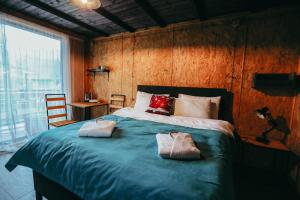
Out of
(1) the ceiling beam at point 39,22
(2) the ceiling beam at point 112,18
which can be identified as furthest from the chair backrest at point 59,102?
(2) the ceiling beam at point 112,18

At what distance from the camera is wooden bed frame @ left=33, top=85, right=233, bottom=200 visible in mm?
1287

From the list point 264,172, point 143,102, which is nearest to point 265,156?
point 264,172

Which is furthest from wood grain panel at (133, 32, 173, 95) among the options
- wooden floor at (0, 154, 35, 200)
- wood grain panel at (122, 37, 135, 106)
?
wooden floor at (0, 154, 35, 200)

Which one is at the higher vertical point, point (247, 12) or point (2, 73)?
point (247, 12)

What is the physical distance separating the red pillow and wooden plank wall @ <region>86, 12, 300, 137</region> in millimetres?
533

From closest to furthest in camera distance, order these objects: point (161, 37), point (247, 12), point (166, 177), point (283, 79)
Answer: point (166, 177) < point (283, 79) < point (247, 12) < point (161, 37)

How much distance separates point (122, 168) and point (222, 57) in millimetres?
2424

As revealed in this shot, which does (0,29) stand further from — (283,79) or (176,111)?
(283,79)

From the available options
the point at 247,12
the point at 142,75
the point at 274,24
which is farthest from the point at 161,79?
the point at 274,24

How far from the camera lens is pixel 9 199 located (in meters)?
1.57

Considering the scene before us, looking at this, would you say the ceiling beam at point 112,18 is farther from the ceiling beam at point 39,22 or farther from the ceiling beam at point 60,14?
the ceiling beam at point 39,22

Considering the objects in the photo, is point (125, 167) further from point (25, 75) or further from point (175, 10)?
point (25, 75)

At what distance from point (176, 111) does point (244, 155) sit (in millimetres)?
1302

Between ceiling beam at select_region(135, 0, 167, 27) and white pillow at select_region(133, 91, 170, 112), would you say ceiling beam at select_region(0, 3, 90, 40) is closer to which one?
ceiling beam at select_region(135, 0, 167, 27)
